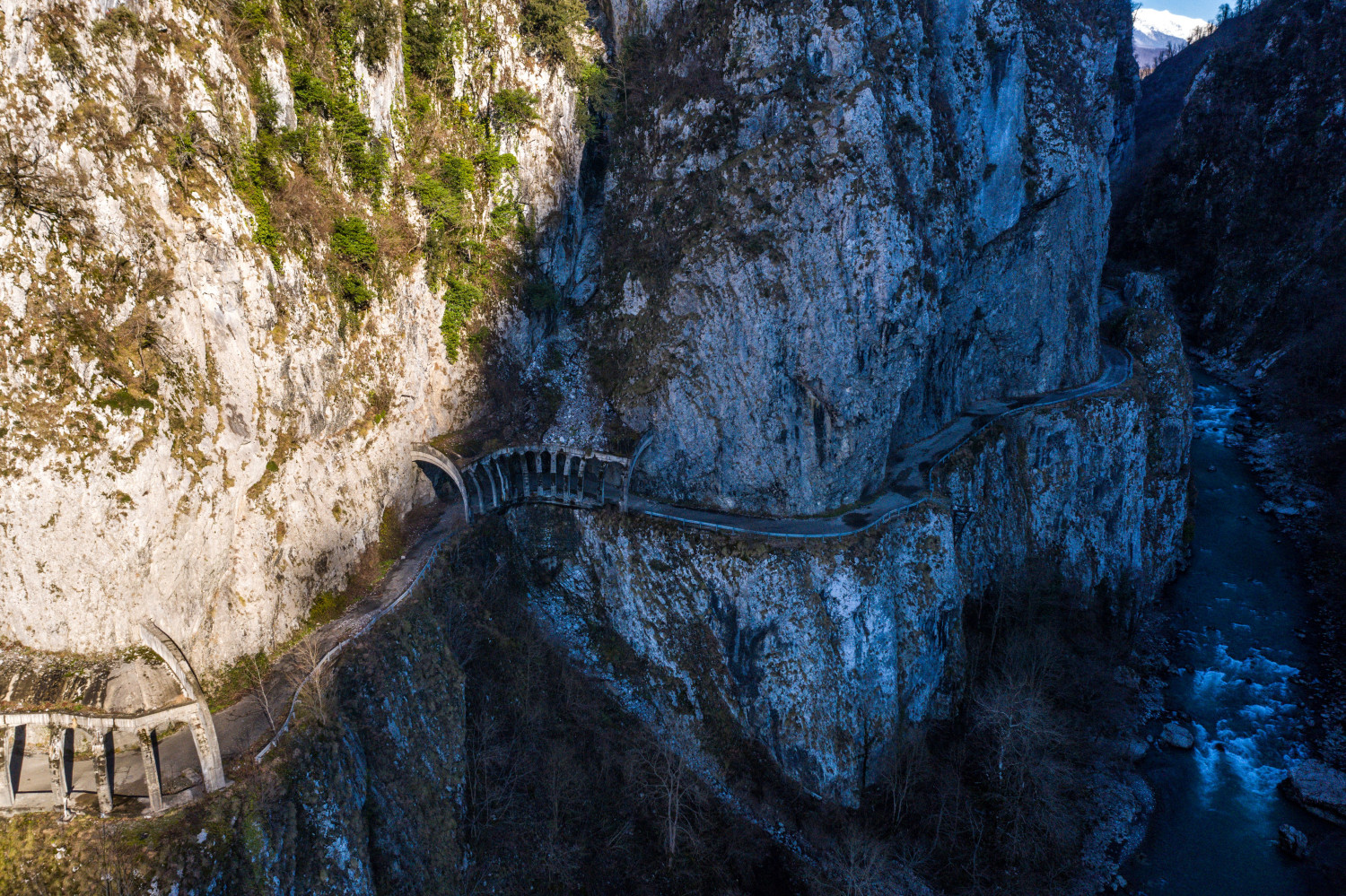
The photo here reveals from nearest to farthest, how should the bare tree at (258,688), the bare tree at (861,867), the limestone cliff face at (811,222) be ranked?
the bare tree at (258,688) → the bare tree at (861,867) → the limestone cliff face at (811,222)

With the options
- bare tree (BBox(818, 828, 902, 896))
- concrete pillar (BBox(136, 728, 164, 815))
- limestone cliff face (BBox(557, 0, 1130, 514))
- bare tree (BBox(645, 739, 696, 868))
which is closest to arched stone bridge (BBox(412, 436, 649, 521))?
limestone cliff face (BBox(557, 0, 1130, 514))

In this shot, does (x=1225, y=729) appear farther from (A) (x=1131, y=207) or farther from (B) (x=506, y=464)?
(A) (x=1131, y=207)

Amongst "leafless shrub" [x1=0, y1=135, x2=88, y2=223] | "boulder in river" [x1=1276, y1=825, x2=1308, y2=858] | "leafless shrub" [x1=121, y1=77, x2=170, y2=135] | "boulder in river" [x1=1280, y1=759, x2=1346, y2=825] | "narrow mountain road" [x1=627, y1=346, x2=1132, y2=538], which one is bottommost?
"boulder in river" [x1=1276, y1=825, x2=1308, y2=858]

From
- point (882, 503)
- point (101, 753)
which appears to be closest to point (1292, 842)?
point (882, 503)

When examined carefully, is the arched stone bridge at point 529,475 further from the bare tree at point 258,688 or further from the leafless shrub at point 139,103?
the leafless shrub at point 139,103

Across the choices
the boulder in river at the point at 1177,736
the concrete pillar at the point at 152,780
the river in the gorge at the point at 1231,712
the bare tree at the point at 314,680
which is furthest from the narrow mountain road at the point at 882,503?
the concrete pillar at the point at 152,780

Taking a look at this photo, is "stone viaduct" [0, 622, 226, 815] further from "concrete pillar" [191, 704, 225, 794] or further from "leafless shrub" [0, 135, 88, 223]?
"leafless shrub" [0, 135, 88, 223]
